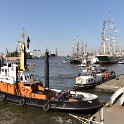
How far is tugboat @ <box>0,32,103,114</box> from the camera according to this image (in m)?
28.5

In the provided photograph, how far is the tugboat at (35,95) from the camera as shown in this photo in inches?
1121

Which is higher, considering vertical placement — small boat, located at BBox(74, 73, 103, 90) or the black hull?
small boat, located at BBox(74, 73, 103, 90)

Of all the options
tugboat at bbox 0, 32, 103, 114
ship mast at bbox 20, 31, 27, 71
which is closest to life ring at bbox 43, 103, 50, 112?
tugboat at bbox 0, 32, 103, 114

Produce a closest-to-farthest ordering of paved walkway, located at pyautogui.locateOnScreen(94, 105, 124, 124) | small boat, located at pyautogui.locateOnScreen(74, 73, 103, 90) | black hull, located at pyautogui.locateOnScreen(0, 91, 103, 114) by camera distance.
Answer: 1. paved walkway, located at pyautogui.locateOnScreen(94, 105, 124, 124)
2. black hull, located at pyautogui.locateOnScreen(0, 91, 103, 114)
3. small boat, located at pyautogui.locateOnScreen(74, 73, 103, 90)

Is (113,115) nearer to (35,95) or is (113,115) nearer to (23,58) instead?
(35,95)

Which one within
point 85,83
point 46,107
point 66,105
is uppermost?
point 85,83

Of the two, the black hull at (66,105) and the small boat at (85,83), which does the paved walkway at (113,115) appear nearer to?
the black hull at (66,105)

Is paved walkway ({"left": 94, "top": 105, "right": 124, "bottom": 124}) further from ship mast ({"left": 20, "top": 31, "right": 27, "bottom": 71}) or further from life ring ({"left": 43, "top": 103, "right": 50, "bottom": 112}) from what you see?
ship mast ({"left": 20, "top": 31, "right": 27, "bottom": 71})

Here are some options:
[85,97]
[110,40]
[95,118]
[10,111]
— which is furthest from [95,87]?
[110,40]

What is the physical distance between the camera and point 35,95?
31.0m

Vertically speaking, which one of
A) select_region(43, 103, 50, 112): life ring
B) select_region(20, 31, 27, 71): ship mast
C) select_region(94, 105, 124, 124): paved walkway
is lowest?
select_region(43, 103, 50, 112): life ring

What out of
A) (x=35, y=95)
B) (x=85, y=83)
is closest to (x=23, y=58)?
(x=35, y=95)

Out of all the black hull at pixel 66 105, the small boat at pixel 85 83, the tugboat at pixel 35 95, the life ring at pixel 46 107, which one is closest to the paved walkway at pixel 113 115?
the black hull at pixel 66 105

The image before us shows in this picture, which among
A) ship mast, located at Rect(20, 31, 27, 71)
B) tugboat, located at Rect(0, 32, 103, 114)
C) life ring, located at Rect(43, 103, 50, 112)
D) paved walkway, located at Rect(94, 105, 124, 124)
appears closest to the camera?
paved walkway, located at Rect(94, 105, 124, 124)
